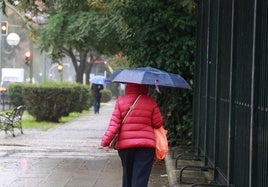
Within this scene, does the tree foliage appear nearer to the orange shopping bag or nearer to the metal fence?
the metal fence

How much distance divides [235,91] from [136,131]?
1270 millimetres

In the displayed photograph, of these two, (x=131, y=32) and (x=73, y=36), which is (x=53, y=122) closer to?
(x=73, y=36)

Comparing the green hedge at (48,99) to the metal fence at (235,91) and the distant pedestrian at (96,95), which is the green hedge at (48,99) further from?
the metal fence at (235,91)

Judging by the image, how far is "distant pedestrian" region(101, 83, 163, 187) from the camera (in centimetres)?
782

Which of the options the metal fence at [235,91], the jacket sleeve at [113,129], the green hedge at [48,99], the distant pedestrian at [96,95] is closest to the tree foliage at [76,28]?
the green hedge at [48,99]

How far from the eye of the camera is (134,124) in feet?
25.7

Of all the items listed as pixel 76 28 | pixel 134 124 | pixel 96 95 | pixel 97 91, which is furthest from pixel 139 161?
pixel 97 91

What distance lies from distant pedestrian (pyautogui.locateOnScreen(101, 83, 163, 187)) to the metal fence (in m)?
0.95

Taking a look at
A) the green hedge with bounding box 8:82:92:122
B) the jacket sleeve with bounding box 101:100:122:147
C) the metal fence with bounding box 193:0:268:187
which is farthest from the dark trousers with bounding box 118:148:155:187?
the green hedge with bounding box 8:82:92:122

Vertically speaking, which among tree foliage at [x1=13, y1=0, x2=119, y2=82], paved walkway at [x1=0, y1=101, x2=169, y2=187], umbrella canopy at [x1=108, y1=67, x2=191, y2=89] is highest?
tree foliage at [x1=13, y1=0, x2=119, y2=82]

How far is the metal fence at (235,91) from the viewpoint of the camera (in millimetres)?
→ 6281

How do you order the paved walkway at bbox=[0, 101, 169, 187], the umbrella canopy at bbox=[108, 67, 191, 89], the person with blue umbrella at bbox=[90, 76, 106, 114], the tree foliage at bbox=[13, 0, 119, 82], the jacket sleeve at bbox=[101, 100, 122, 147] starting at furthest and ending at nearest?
1. the person with blue umbrella at bbox=[90, 76, 106, 114]
2. the tree foliage at bbox=[13, 0, 119, 82]
3. the paved walkway at bbox=[0, 101, 169, 187]
4. the umbrella canopy at bbox=[108, 67, 191, 89]
5. the jacket sleeve at bbox=[101, 100, 122, 147]

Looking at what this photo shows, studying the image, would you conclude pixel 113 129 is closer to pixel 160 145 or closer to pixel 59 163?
pixel 160 145

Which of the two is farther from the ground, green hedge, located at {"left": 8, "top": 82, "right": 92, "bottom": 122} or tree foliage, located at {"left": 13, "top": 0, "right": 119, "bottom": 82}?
tree foliage, located at {"left": 13, "top": 0, "right": 119, "bottom": 82}
